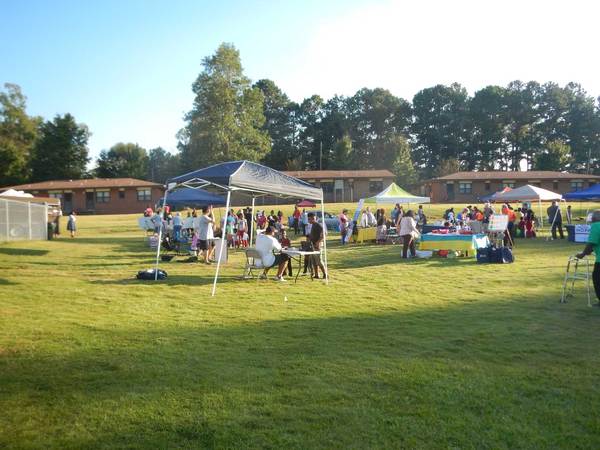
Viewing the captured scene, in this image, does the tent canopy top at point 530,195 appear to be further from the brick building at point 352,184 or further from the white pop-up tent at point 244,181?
the brick building at point 352,184

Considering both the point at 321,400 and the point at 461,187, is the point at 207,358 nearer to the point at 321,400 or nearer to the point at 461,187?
the point at 321,400

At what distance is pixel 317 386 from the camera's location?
4.67 meters

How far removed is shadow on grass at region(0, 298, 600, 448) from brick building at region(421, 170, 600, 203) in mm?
47899

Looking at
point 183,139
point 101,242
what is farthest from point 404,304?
point 183,139

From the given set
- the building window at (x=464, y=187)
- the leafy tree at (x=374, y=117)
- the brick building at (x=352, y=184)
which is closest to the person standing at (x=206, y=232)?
the brick building at (x=352, y=184)

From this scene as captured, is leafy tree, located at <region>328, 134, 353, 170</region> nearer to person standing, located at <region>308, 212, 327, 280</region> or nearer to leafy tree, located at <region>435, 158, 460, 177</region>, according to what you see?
leafy tree, located at <region>435, 158, 460, 177</region>

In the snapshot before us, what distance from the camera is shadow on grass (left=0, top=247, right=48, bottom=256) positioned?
16.9 metres

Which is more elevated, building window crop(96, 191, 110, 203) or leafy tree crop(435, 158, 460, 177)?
leafy tree crop(435, 158, 460, 177)

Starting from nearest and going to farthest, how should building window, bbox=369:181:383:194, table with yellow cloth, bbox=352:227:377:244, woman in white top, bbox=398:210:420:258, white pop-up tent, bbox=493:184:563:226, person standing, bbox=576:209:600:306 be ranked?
person standing, bbox=576:209:600:306 < woman in white top, bbox=398:210:420:258 < table with yellow cloth, bbox=352:227:377:244 < white pop-up tent, bbox=493:184:563:226 < building window, bbox=369:181:383:194

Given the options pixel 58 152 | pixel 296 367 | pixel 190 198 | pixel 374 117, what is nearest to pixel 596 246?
pixel 296 367

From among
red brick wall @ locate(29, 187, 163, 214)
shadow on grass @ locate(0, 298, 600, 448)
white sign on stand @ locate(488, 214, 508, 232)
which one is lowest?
shadow on grass @ locate(0, 298, 600, 448)

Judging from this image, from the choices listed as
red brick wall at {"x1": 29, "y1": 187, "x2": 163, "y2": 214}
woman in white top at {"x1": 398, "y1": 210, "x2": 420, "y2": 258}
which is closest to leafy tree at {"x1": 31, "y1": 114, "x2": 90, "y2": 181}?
red brick wall at {"x1": 29, "y1": 187, "x2": 163, "y2": 214}

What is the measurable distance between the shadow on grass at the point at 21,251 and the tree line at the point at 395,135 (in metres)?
45.6

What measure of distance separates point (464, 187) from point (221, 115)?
27101 mm
